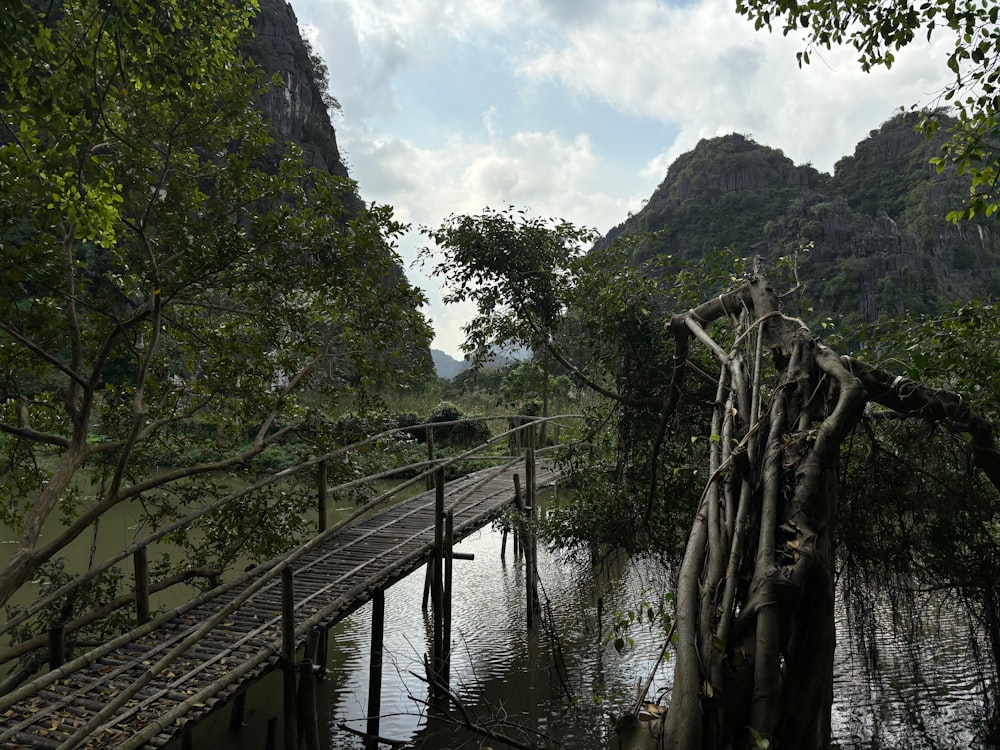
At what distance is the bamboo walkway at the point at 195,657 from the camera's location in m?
3.41

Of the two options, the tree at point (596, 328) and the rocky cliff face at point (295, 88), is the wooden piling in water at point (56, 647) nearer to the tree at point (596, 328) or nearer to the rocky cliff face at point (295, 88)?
the tree at point (596, 328)

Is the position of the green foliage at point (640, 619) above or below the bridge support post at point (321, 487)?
below

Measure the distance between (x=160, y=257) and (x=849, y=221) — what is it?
3851cm

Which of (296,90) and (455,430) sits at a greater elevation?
(296,90)

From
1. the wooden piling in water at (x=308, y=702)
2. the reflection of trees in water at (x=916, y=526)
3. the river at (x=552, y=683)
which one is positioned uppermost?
the reflection of trees in water at (x=916, y=526)

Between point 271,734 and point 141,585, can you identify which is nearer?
point 141,585

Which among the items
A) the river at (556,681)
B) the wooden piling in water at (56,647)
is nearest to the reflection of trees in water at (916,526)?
the river at (556,681)

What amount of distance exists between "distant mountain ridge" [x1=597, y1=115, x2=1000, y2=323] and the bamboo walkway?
22689mm

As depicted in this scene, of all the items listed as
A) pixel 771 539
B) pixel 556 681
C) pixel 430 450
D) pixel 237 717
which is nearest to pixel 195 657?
pixel 237 717

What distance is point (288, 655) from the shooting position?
4215 millimetres

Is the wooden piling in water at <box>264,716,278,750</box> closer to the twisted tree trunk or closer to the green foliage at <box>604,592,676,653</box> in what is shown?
the green foliage at <box>604,592,676,653</box>

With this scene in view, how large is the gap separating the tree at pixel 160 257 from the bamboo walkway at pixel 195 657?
2.32 feet

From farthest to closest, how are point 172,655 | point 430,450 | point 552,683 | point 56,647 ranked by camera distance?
point 430,450
point 552,683
point 56,647
point 172,655

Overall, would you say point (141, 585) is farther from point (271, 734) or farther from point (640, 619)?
point (640, 619)
